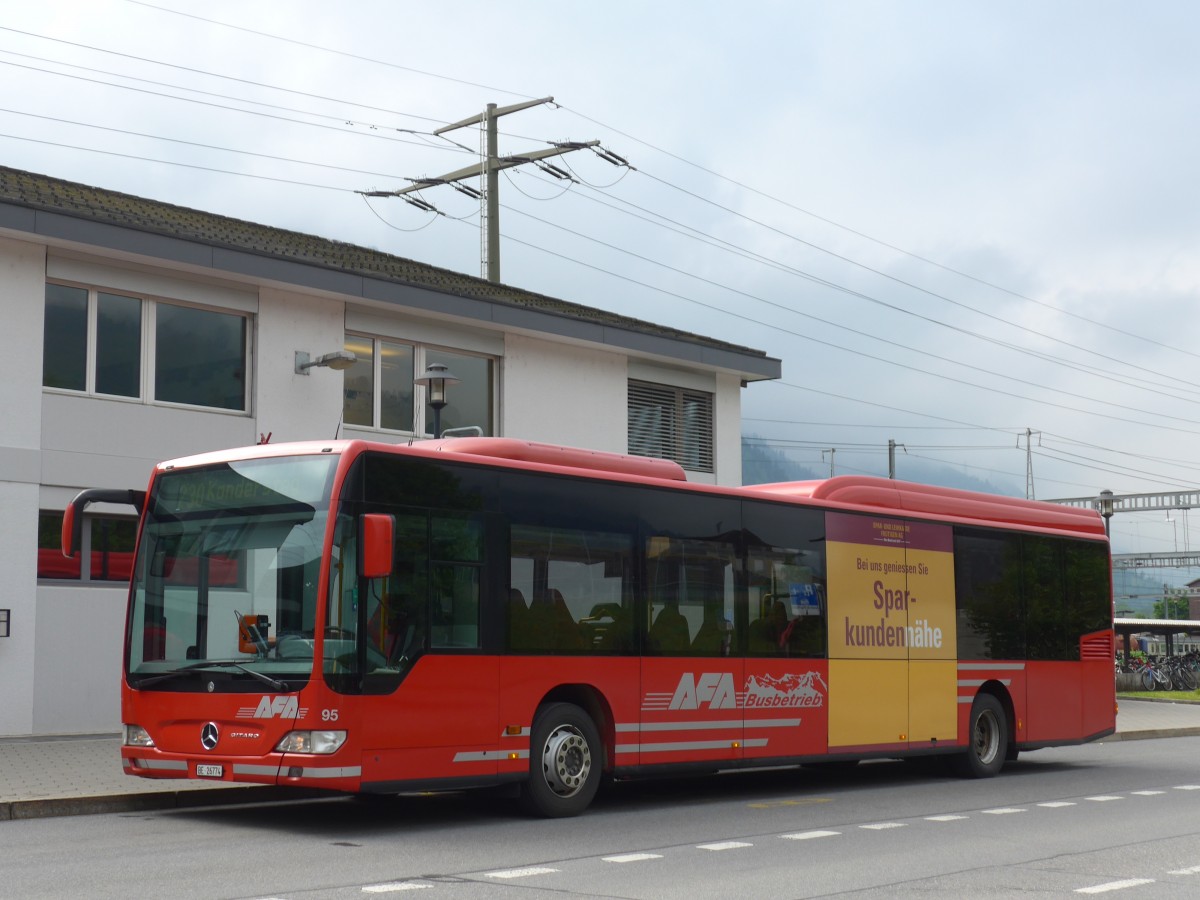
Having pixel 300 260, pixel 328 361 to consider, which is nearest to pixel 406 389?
pixel 328 361

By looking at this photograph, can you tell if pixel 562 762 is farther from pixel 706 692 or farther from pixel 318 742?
pixel 318 742

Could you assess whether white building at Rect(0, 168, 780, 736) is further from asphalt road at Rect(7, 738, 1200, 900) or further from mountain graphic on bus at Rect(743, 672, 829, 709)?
mountain graphic on bus at Rect(743, 672, 829, 709)

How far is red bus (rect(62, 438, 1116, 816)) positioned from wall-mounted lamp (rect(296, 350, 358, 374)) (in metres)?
6.94

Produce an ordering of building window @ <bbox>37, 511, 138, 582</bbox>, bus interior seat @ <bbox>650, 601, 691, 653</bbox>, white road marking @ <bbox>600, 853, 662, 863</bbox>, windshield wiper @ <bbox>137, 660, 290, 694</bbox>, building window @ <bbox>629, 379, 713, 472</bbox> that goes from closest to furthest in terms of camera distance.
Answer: white road marking @ <bbox>600, 853, 662, 863</bbox> → windshield wiper @ <bbox>137, 660, 290, 694</bbox> → bus interior seat @ <bbox>650, 601, 691, 653</bbox> → building window @ <bbox>37, 511, 138, 582</bbox> → building window @ <bbox>629, 379, 713, 472</bbox>

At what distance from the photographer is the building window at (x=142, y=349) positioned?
19641 millimetres

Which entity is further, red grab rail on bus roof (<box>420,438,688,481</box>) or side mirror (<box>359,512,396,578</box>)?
red grab rail on bus roof (<box>420,438,688,481</box>)

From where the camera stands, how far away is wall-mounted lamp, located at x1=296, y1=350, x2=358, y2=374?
69.2ft

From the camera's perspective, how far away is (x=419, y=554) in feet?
38.6

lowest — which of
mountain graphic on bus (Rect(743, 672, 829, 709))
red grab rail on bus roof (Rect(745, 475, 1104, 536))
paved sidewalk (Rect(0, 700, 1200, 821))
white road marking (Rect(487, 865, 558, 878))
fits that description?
white road marking (Rect(487, 865, 558, 878))

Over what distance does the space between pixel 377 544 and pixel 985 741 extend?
9918 millimetres

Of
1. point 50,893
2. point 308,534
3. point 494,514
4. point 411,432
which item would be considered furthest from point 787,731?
point 411,432

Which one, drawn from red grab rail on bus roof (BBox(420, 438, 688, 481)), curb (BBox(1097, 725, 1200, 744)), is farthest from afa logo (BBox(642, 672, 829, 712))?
curb (BBox(1097, 725, 1200, 744))

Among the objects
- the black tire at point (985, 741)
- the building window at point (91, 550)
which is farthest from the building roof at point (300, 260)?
the black tire at point (985, 741)

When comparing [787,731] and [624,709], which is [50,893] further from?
[787,731]
